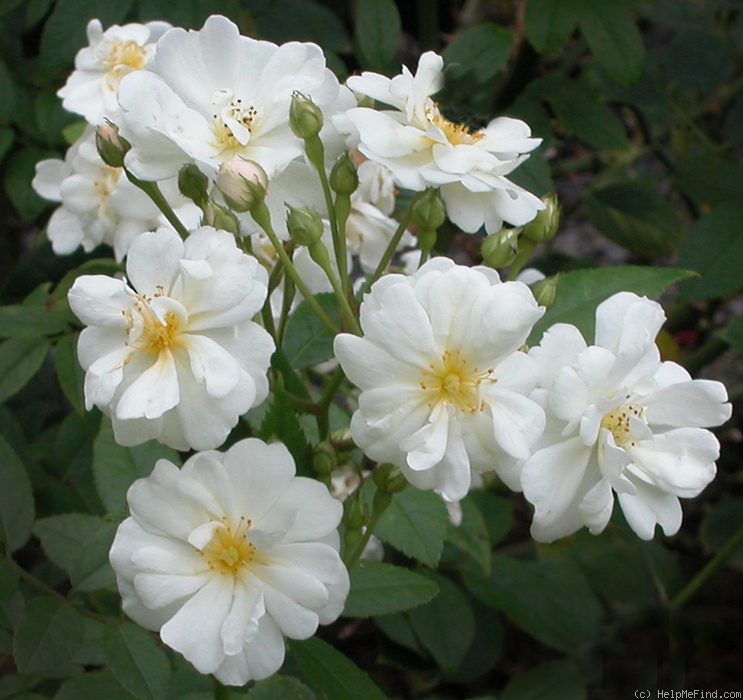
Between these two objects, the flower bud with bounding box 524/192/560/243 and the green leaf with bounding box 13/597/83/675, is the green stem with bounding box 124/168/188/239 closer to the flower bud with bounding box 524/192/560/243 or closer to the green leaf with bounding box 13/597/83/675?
the flower bud with bounding box 524/192/560/243

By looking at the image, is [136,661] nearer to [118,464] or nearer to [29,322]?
[118,464]

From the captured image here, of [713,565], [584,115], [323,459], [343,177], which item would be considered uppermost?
[343,177]

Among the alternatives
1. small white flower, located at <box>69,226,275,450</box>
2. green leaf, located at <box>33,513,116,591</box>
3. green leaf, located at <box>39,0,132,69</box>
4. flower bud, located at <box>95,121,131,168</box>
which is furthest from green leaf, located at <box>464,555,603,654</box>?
green leaf, located at <box>39,0,132,69</box>


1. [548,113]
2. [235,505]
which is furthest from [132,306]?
[548,113]

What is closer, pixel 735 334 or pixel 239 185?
pixel 239 185

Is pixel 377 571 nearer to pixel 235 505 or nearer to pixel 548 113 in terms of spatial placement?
pixel 235 505

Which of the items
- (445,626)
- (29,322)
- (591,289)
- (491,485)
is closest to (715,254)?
(591,289)
